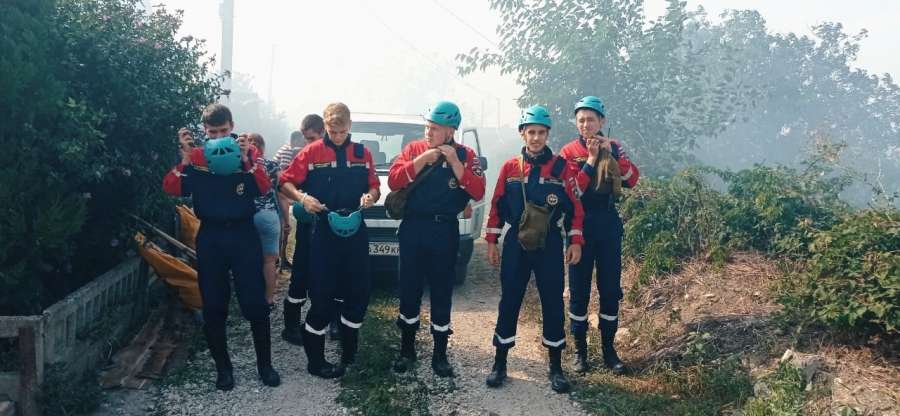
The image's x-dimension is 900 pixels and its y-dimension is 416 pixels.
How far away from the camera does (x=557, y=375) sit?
495cm

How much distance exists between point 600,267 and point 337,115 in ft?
7.36

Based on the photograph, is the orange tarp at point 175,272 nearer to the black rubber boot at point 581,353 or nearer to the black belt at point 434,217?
the black belt at point 434,217

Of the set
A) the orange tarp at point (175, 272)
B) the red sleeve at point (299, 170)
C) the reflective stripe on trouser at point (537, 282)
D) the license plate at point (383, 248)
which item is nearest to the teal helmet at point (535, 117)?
the reflective stripe on trouser at point (537, 282)

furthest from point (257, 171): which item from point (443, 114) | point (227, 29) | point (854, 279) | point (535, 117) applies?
point (227, 29)

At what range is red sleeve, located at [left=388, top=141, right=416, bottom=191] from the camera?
4.65 meters

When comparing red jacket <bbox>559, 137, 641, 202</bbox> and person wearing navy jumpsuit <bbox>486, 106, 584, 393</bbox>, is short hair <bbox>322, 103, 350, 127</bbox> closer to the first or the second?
person wearing navy jumpsuit <bbox>486, 106, 584, 393</bbox>

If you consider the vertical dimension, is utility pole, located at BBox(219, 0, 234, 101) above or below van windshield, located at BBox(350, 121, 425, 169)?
above

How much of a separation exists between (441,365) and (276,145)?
3342cm

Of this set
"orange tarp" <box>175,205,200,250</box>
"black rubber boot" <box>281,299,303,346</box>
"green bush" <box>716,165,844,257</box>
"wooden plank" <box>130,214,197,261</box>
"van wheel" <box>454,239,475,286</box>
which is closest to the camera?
"wooden plank" <box>130,214,197,261</box>

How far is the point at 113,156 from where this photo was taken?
202 inches

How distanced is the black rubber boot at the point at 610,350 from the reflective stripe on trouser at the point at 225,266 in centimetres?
260

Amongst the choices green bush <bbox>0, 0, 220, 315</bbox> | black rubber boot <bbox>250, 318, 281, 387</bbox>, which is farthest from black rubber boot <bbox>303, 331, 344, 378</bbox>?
green bush <bbox>0, 0, 220, 315</bbox>

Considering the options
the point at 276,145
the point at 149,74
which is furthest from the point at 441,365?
the point at 276,145

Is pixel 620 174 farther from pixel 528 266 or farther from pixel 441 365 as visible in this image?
pixel 441 365
